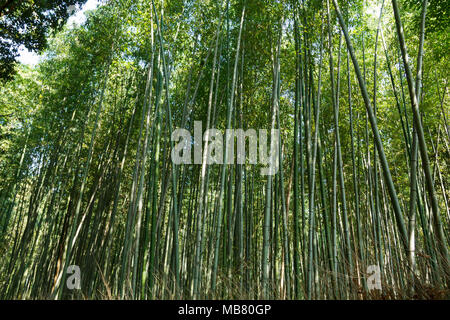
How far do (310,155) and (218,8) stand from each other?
2.72 meters

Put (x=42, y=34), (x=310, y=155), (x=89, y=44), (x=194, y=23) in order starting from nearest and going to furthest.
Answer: (x=310, y=155) < (x=42, y=34) < (x=194, y=23) < (x=89, y=44)

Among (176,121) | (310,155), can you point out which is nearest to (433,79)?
(310,155)

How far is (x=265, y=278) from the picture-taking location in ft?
7.77

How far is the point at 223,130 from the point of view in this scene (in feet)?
18.5

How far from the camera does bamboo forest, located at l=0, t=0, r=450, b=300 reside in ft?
10.3

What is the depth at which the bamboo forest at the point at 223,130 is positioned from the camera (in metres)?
3.14

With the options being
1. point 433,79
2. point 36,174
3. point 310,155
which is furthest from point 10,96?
point 433,79

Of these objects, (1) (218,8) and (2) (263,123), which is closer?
(1) (218,8)

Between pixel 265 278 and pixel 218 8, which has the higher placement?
pixel 218 8

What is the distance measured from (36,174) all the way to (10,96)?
196 cm

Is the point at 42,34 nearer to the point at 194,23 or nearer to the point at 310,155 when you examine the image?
the point at 194,23
